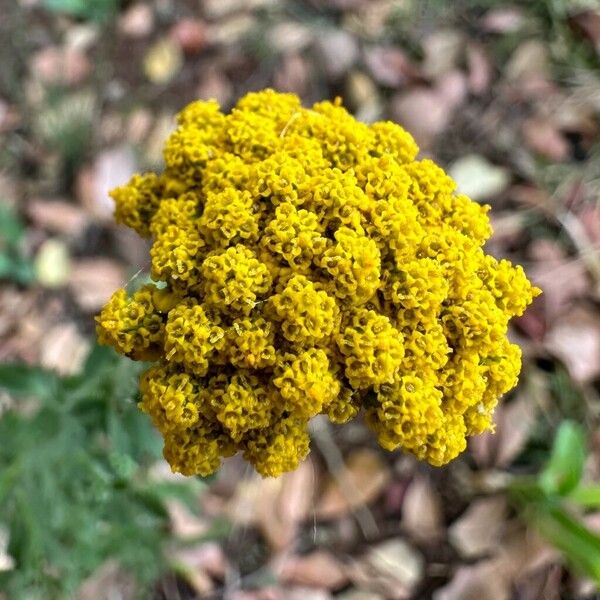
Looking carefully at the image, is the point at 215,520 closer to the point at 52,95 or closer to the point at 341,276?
the point at 341,276

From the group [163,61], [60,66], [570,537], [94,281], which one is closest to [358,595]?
[570,537]

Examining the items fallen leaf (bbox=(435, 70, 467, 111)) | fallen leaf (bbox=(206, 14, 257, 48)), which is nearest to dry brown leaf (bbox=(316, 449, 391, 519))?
fallen leaf (bbox=(435, 70, 467, 111))

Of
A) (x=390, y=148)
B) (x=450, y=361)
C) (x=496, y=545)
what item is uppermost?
(x=390, y=148)

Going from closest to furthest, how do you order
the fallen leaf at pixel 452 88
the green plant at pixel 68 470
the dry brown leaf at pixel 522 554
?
the green plant at pixel 68 470 → the dry brown leaf at pixel 522 554 → the fallen leaf at pixel 452 88

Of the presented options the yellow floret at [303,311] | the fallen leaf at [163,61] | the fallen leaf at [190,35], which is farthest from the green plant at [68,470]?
the fallen leaf at [190,35]

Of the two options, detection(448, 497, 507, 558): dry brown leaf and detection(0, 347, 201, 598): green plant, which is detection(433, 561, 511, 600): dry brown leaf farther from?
detection(0, 347, 201, 598): green plant

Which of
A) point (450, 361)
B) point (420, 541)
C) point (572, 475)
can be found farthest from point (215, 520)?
point (450, 361)

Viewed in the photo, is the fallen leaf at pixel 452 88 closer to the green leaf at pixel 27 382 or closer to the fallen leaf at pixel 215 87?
the fallen leaf at pixel 215 87
